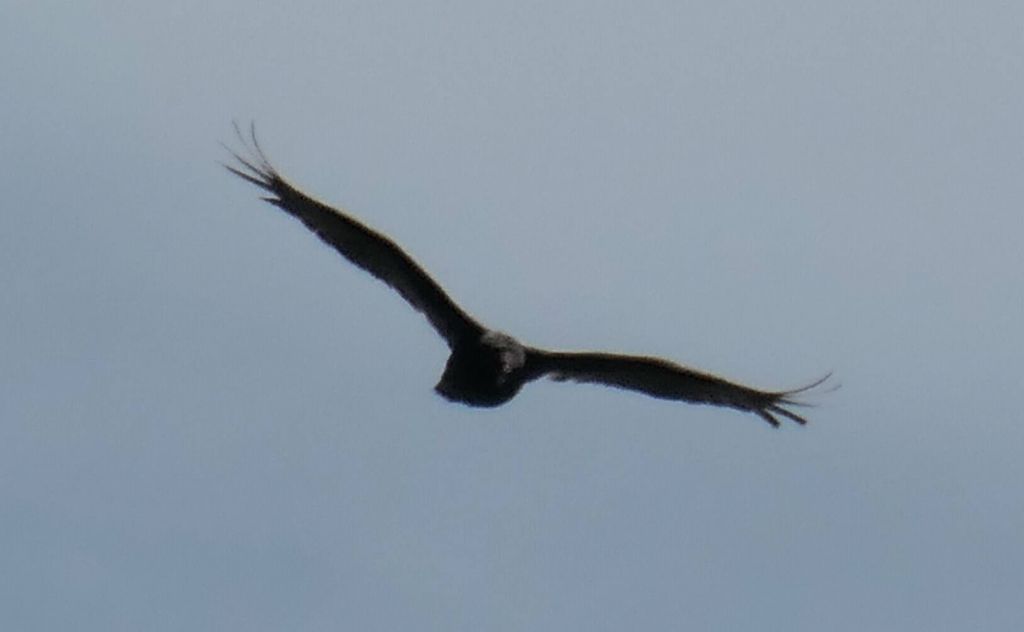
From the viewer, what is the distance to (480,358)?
961 inches

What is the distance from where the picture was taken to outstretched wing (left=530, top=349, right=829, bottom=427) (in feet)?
81.9

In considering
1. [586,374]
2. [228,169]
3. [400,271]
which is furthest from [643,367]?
[228,169]

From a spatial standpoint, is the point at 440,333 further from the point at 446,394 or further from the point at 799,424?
the point at 799,424

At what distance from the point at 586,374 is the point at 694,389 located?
3.49 feet

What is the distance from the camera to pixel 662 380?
82.9ft

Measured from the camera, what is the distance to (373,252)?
24.5 meters

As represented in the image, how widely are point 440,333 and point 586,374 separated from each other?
4.80 ft

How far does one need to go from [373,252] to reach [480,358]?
1399mm

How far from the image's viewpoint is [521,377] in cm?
2459

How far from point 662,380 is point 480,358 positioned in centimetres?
194

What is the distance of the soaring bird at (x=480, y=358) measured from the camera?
79.9ft

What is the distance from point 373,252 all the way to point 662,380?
306 centimetres

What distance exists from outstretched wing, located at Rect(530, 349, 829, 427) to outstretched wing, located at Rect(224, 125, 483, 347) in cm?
93

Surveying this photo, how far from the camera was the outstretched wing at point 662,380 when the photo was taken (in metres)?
25.0
